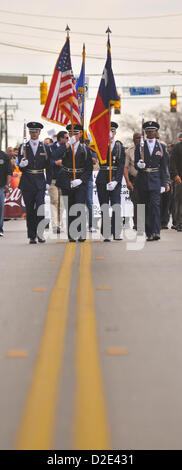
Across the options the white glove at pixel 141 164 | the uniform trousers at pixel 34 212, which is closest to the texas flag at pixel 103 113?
the white glove at pixel 141 164

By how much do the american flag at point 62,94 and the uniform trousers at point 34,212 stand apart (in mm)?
2532

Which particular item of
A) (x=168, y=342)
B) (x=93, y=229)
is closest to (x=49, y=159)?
(x=93, y=229)

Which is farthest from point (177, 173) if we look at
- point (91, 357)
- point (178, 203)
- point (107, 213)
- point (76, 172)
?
point (91, 357)

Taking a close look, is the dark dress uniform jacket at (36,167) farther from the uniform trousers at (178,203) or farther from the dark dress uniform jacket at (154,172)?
the uniform trousers at (178,203)

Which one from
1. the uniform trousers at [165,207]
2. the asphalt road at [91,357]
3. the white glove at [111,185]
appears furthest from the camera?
the uniform trousers at [165,207]

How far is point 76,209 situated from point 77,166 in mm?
806

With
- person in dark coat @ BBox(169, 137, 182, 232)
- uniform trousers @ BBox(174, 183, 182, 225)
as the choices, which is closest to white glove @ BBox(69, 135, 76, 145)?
person in dark coat @ BBox(169, 137, 182, 232)

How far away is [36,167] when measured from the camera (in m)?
16.1

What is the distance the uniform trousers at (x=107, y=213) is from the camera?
16.0 meters

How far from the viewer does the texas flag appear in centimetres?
1648

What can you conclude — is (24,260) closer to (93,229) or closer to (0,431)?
(93,229)

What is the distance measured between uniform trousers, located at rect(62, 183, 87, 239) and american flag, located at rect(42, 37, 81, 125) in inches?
94.9

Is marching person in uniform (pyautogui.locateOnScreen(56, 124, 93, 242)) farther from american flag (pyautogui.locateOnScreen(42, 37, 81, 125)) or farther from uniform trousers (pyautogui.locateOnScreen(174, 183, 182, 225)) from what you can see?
uniform trousers (pyautogui.locateOnScreen(174, 183, 182, 225))

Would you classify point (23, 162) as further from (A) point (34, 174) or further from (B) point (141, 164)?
(B) point (141, 164)
